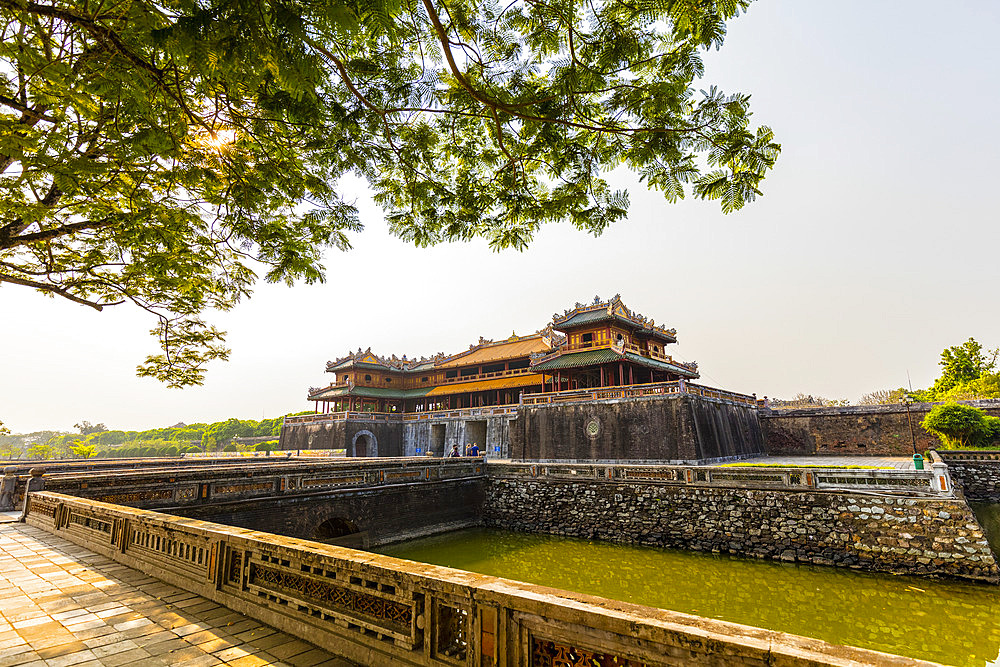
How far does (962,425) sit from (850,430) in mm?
4044

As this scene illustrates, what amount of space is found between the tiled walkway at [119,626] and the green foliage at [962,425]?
2679cm

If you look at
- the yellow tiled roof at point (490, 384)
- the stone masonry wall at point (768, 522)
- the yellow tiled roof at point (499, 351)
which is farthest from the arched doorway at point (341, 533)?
the yellow tiled roof at point (499, 351)

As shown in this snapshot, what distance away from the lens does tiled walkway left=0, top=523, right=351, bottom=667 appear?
128 inches

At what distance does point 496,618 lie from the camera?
263cm

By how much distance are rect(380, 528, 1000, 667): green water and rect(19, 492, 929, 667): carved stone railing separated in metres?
7.96

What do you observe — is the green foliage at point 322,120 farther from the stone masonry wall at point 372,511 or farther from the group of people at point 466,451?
the group of people at point 466,451

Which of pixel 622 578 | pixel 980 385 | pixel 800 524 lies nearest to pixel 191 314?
pixel 622 578

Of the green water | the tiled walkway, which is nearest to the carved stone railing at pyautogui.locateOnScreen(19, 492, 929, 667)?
the tiled walkway

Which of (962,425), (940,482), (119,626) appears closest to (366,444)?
(940,482)

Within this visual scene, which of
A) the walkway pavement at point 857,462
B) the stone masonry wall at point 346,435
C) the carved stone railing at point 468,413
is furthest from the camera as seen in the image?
the stone masonry wall at point 346,435

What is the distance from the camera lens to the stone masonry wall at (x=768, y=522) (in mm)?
10500

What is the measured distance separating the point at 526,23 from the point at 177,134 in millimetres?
3194

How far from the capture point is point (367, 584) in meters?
3.33

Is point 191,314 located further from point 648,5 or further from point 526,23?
point 648,5
